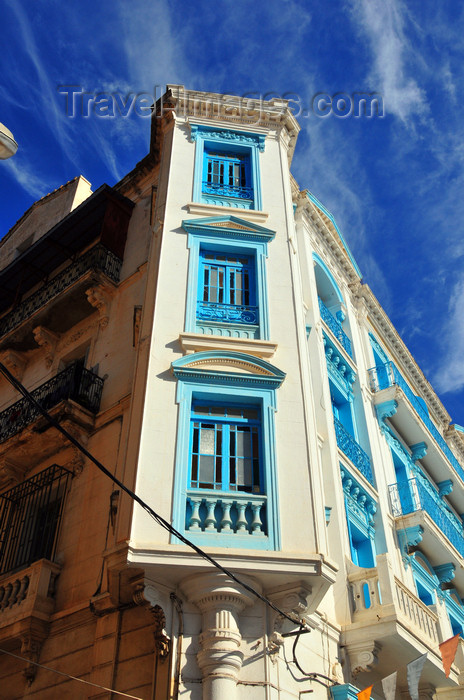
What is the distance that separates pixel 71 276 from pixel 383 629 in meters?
10.6

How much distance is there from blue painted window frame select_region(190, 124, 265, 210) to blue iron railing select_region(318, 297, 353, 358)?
156 inches

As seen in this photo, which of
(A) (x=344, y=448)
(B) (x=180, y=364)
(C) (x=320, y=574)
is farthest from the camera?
(A) (x=344, y=448)

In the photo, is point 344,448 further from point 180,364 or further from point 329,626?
point 180,364

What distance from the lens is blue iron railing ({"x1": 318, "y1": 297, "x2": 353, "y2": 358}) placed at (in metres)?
16.6

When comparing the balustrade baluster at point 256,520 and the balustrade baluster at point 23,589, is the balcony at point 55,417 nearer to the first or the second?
the balustrade baluster at point 23,589

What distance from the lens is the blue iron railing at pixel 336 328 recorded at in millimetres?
16625

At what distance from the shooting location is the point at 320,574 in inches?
335

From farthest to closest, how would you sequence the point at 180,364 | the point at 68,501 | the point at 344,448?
the point at 344,448 < the point at 68,501 < the point at 180,364

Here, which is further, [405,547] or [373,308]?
[373,308]

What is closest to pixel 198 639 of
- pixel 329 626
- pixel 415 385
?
pixel 329 626

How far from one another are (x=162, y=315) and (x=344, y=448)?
555cm

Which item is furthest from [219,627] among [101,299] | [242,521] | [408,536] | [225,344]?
[101,299]

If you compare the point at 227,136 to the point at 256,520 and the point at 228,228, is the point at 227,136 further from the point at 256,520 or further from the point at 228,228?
the point at 256,520

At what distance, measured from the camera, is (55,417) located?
12.3 metres
